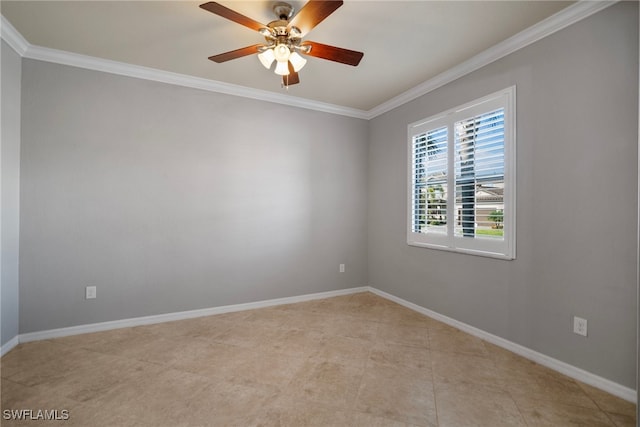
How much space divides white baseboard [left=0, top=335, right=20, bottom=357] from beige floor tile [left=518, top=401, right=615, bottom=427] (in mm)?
3792

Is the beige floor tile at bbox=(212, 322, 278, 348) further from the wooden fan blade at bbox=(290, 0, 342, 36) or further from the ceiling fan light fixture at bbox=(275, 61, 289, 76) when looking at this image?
the wooden fan blade at bbox=(290, 0, 342, 36)

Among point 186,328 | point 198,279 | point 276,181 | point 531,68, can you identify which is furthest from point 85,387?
point 531,68

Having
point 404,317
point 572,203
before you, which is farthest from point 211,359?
point 572,203

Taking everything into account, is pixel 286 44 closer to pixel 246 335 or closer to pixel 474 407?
pixel 246 335

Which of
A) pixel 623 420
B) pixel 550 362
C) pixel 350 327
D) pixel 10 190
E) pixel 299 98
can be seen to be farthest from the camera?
pixel 299 98

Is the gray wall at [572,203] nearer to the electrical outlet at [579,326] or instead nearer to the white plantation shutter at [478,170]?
the electrical outlet at [579,326]

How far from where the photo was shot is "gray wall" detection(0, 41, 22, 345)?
2439 mm

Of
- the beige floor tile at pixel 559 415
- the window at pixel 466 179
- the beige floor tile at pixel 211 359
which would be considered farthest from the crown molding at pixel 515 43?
the beige floor tile at pixel 211 359

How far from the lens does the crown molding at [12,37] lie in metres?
2.33

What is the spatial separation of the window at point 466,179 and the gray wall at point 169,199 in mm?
1117

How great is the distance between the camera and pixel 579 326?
2.14 m

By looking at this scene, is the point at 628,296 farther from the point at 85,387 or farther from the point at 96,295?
the point at 96,295

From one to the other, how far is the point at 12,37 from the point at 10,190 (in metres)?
1.25

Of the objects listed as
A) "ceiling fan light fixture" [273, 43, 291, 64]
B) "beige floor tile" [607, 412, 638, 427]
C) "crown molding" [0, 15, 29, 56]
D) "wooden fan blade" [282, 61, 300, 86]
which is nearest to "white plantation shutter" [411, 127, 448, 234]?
"wooden fan blade" [282, 61, 300, 86]
